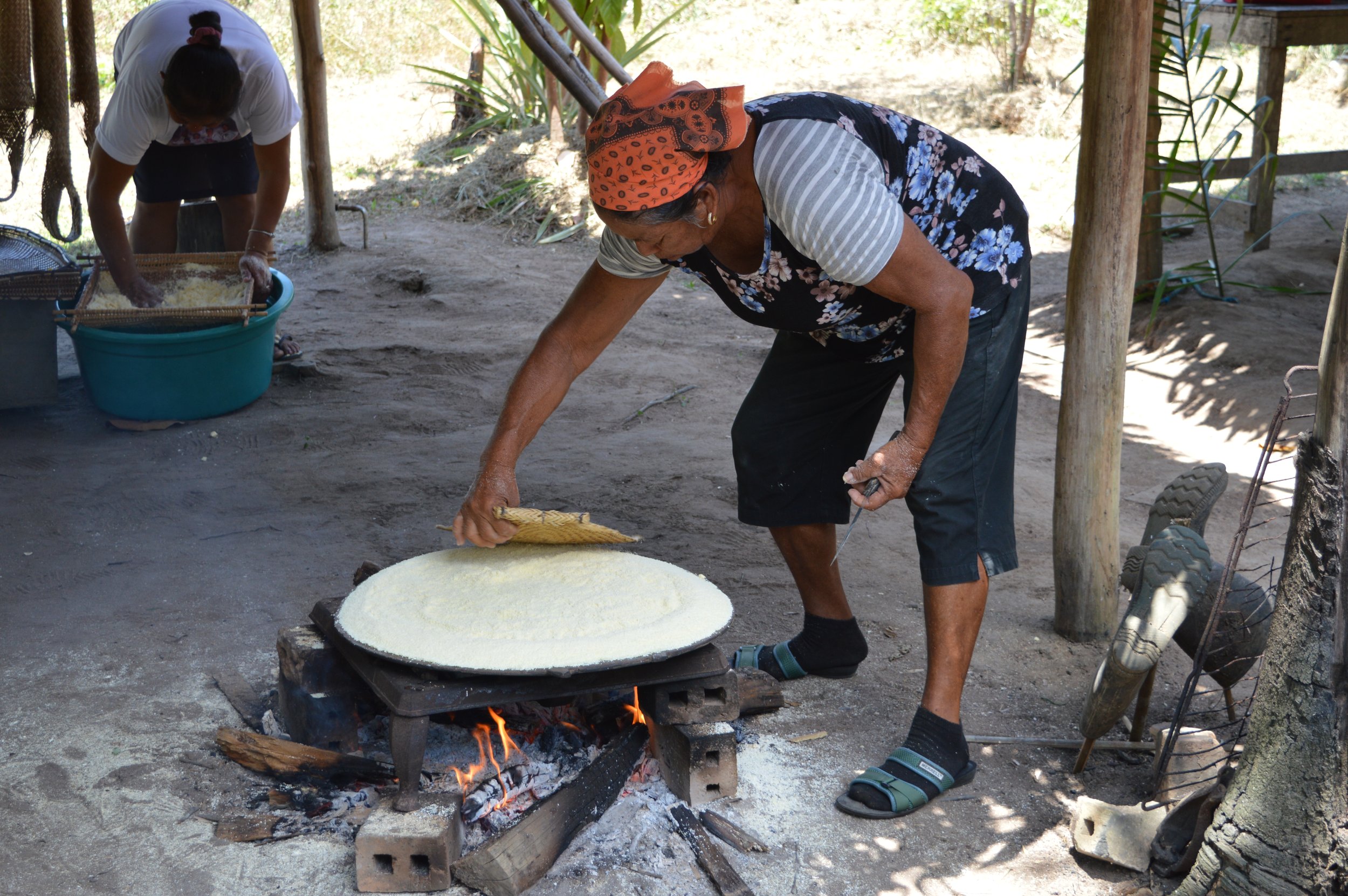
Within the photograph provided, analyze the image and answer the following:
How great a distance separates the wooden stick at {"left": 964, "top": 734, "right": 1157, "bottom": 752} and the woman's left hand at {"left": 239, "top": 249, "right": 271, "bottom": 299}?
307cm

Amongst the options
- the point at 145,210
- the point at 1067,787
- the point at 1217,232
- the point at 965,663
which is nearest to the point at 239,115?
the point at 145,210

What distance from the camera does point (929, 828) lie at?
2111mm

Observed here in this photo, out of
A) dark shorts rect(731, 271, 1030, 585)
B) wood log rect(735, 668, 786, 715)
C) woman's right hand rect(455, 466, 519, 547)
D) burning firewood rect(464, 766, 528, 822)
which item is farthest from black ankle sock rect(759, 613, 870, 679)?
woman's right hand rect(455, 466, 519, 547)

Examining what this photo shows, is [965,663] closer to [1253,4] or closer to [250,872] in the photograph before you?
[250,872]

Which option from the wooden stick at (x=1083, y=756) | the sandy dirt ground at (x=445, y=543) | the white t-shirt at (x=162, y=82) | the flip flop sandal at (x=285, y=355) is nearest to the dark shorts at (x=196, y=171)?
the white t-shirt at (x=162, y=82)

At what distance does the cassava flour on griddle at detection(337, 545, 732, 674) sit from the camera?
189 cm

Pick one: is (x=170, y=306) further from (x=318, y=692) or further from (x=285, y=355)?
(x=318, y=692)

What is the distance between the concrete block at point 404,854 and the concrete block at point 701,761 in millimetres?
462

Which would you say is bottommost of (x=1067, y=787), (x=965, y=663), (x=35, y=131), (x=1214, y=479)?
(x=1067, y=787)

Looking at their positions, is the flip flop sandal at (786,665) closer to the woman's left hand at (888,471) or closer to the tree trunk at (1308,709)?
the woman's left hand at (888,471)

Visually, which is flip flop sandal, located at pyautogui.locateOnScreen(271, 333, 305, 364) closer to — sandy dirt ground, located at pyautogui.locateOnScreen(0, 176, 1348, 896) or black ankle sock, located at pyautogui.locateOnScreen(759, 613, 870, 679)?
sandy dirt ground, located at pyautogui.locateOnScreen(0, 176, 1348, 896)

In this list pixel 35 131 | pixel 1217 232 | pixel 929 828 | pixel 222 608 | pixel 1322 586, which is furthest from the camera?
pixel 1217 232

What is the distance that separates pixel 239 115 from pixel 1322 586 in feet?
12.7

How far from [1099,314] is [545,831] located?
1.76 meters
